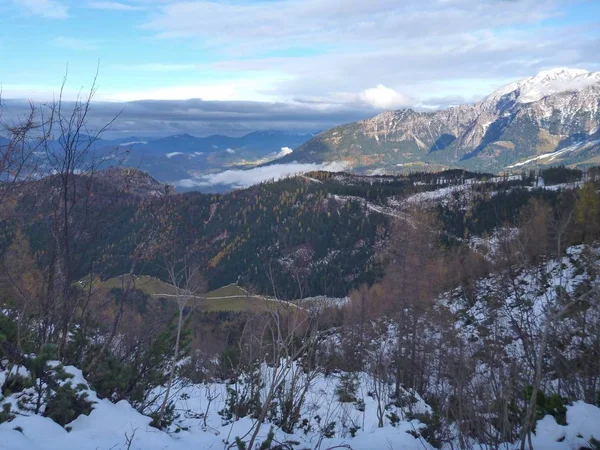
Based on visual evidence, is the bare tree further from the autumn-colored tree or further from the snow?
the autumn-colored tree

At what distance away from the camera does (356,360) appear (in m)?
21.3

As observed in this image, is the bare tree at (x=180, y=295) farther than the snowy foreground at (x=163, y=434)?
Yes

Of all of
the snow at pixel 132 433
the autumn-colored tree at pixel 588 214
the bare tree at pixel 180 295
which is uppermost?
the bare tree at pixel 180 295

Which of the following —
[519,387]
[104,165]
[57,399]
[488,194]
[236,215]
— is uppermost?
[104,165]

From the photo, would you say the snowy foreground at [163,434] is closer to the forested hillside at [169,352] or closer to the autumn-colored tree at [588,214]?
the forested hillside at [169,352]

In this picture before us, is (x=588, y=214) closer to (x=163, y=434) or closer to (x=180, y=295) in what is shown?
(x=180, y=295)

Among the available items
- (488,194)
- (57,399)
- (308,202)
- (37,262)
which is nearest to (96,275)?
(37,262)

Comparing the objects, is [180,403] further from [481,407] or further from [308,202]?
[308,202]

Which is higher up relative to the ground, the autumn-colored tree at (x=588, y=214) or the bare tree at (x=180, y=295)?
the bare tree at (x=180, y=295)

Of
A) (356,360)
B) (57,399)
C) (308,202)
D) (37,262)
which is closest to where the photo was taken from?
(57,399)

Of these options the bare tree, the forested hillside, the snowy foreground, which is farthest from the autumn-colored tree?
the bare tree

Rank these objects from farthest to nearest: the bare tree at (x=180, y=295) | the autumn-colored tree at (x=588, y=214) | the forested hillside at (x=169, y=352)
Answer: the autumn-colored tree at (x=588, y=214) → the bare tree at (x=180, y=295) → the forested hillside at (x=169, y=352)

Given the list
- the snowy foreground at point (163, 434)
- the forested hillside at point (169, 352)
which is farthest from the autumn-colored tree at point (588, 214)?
the snowy foreground at point (163, 434)

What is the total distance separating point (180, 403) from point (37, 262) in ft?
17.1
